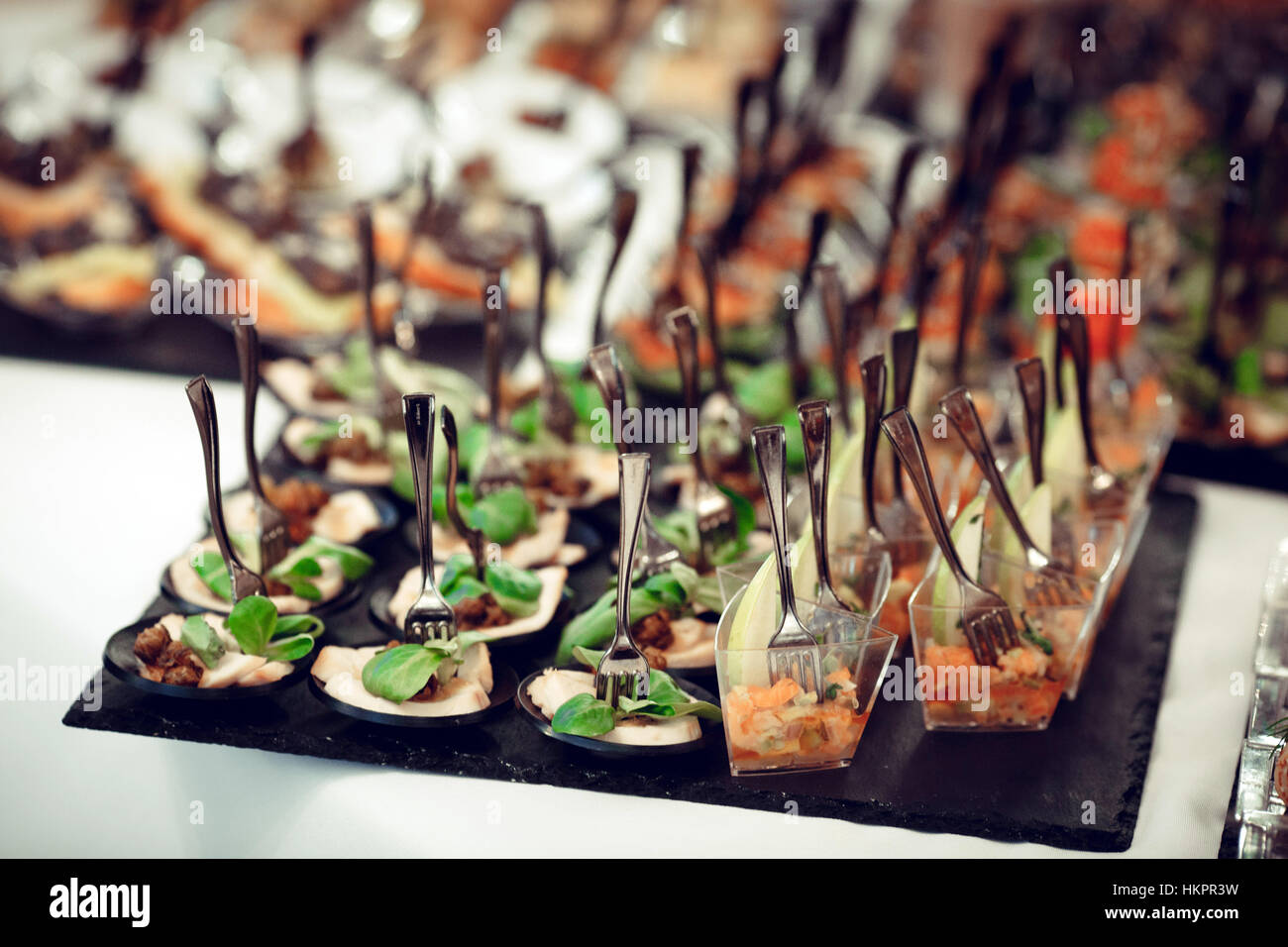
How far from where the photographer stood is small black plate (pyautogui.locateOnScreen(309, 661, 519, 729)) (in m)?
2.07

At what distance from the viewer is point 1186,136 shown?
384 centimetres

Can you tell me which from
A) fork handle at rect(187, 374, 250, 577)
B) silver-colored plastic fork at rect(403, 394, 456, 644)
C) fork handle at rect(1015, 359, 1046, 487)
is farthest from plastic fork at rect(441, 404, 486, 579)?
fork handle at rect(1015, 359, 1046, 487)

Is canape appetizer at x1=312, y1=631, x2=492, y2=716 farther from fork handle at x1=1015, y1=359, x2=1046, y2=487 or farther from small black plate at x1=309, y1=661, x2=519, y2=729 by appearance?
fork handle at x1=1015, y1=359, x2=1046, y2=487

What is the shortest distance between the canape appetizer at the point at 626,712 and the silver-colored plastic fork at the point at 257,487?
55 centimetres

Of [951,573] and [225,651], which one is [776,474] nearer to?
[951,573]

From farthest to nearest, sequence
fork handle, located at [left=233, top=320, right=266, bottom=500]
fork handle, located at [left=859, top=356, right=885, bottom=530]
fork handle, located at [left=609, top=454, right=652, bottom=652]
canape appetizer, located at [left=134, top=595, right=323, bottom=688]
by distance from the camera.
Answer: fork handle, located at [left=233, top=320, right=266, bottom=500] < fork handle, located at [left=859, top=356, right=885, bottom=530] < canape appetizer, located at [left=134, top=595, right=323, bottom=688] < fork handle, located at [left=609, top=454, right=652, bottom=652]

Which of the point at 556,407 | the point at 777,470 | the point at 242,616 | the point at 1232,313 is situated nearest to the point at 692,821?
the point at 777,470

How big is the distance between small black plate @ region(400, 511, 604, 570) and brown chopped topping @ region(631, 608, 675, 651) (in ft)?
1.11

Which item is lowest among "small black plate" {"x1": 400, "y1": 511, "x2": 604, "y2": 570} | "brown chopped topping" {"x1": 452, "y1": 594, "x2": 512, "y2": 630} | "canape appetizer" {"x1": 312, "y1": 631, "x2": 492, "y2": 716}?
"canape appetizer" {"x1": 312, "y1": 631, "x2": 492, "y2": 716}

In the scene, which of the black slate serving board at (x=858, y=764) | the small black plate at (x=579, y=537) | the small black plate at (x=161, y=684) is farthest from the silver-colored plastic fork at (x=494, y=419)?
the small black plate at (x=161, y=684)

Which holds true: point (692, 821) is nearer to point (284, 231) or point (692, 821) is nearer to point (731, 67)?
point (284, 231)

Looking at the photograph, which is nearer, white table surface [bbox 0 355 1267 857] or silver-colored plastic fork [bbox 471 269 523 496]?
white table surface [bbox 0 355 1267 857]
